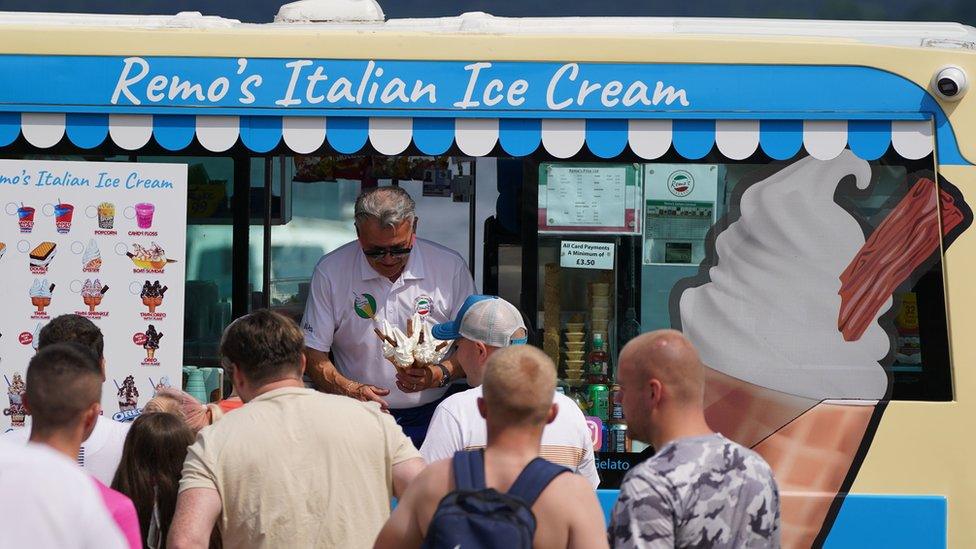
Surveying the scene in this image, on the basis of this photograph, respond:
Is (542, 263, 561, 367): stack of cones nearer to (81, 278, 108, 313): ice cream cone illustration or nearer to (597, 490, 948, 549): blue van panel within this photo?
(597, 490, 948, 549): blue van panel

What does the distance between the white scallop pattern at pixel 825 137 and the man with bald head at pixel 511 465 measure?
8.04 ft

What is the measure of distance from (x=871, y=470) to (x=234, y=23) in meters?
3.26

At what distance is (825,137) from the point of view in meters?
4.66

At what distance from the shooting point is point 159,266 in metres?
4.69

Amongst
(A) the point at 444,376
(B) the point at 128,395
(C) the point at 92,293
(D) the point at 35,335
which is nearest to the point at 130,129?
(C) the point at 92,293

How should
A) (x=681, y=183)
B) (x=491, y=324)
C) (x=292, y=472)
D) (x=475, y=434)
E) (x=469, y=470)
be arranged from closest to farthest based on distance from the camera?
(x=469, y=470)
(x=292, y=472)
(x=475, y=434)
(x=491, y=324)
(x=681, y=183)

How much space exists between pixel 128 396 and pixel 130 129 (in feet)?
3.55

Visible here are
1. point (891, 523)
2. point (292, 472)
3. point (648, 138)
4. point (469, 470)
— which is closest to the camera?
point (469, 470)

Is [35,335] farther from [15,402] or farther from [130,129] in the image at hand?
[130,129]

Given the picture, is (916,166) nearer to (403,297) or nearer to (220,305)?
(403,297)

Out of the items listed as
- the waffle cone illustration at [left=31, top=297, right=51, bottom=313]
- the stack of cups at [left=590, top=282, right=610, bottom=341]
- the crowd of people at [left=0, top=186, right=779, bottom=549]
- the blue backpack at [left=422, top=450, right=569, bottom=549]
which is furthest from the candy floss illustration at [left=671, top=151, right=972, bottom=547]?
the waffle cone illustration at [left=31, top=297, right=51, bottom=313]

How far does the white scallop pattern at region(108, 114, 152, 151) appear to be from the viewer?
4664 mm

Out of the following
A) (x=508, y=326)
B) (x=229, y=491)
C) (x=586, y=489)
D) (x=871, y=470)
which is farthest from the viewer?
(x=871, y=470)

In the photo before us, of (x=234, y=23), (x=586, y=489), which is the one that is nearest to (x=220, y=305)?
(x=234, y=23)
